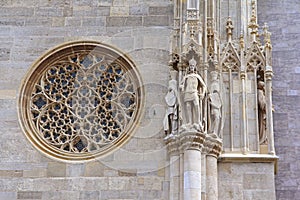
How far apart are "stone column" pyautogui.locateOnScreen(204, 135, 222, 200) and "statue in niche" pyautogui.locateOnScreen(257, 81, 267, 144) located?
0.88 metres

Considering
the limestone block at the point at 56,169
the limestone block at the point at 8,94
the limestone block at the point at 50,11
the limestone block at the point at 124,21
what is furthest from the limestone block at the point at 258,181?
the limestone block at the point at 50,11

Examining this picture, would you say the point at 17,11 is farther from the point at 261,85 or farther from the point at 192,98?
the point at 261,85

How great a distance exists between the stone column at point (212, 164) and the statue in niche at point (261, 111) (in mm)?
883

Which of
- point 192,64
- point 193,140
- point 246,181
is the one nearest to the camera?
point 193,140

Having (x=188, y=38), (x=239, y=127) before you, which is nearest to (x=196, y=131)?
(x=239, y=127)

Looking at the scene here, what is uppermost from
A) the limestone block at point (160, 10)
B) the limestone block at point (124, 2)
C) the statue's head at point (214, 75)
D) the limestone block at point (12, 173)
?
the limestone block at point (124, 2)

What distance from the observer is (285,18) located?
15625mm

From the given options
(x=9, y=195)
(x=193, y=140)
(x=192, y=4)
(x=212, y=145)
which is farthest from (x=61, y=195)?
(x=192, y=4)

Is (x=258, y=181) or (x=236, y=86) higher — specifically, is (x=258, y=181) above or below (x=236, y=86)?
below

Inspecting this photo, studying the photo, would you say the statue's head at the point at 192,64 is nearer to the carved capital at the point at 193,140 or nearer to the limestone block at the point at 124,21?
the carved capital at the point at 193,140

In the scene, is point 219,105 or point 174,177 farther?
point 219,105

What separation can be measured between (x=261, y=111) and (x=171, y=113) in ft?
5.51

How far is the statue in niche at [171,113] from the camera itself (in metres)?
12.3

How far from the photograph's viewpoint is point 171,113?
489 inches
